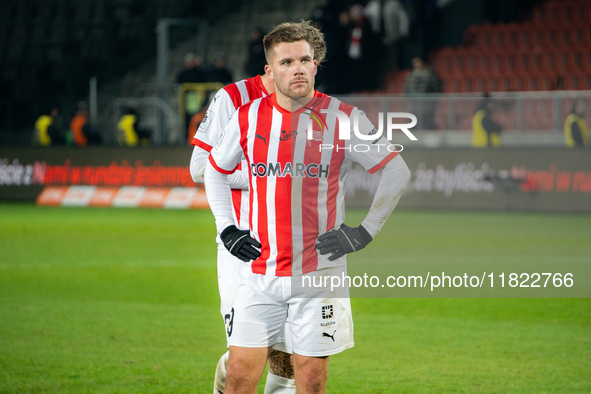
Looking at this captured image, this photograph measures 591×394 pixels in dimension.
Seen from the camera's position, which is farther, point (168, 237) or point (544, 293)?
point (168, 237)

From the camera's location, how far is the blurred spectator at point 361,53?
20.0 metres

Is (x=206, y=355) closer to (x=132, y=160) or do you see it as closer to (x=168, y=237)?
(x=168, y=237)

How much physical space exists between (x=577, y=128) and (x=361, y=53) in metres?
7.28

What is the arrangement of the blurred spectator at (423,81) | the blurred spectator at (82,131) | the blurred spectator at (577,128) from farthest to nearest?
the blurred spectator at (82,131) < the blurred spectator at (423,81) < the blurred spectator at (577,128)

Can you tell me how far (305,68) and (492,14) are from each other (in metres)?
19.5

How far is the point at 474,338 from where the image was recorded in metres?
6.29

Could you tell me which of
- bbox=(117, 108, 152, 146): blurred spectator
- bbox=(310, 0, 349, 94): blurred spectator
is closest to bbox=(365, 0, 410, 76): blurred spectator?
bbox=(310, 0, 349, 94): blurred spectator

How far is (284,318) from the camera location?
11.5 ft

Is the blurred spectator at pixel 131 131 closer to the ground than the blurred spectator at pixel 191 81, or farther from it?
closer to the ground

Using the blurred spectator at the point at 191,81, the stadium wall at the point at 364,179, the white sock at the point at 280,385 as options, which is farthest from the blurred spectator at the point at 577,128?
the white sock at the point at 280,385

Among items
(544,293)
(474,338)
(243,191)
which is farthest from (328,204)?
(544,293)

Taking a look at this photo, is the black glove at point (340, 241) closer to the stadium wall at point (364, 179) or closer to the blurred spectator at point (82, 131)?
the stadium wall at point (364, 179)

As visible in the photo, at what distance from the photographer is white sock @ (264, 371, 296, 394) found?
13.0ft

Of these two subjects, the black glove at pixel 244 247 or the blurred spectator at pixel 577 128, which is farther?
the blurred spectator at pixel 577 128
